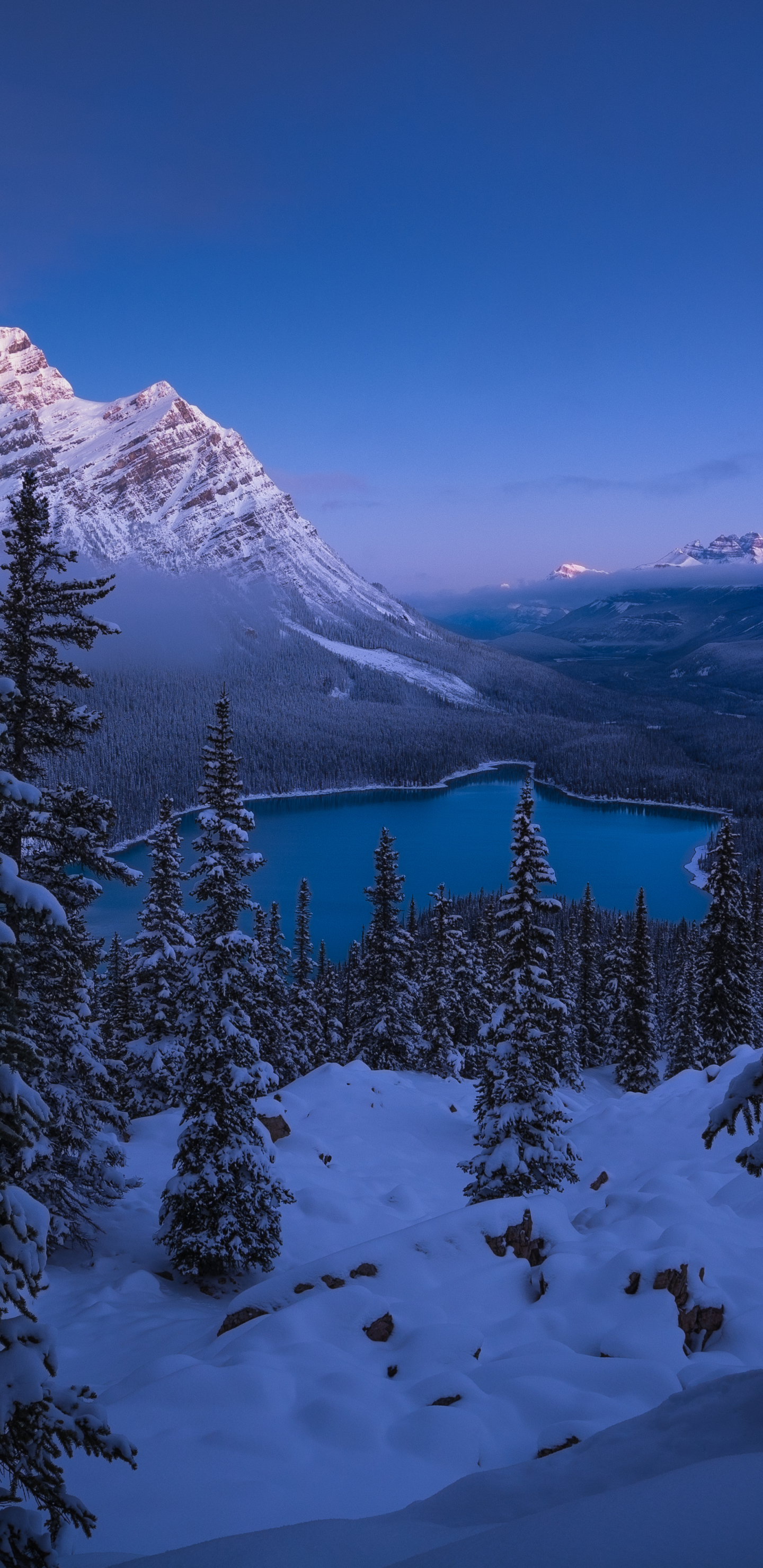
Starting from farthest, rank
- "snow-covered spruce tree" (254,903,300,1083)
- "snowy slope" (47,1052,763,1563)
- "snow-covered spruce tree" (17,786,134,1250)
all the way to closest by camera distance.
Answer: "snow-covered spruce tree" (254,903,300,1083) < "snow-covered spruce tree" (17,786,134,1250) < "snowy slope" (47,1052,763,1563)

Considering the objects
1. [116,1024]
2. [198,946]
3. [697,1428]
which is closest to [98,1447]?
[697,1428]

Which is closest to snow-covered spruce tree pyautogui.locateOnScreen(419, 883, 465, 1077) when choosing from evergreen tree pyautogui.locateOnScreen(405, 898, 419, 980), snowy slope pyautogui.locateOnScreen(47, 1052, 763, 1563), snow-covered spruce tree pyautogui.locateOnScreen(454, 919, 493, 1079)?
snow-covered spruce tree pyautogui.locateOnScreen(454, 919, 493, 1079)

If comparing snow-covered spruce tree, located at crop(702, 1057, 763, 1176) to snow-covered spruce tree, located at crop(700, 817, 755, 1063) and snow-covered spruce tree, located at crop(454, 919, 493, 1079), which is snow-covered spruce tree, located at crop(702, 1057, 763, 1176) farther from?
snow-covered spruce tree, located at crop(454, 919, 493, 1079)

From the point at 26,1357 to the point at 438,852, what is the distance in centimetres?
13489

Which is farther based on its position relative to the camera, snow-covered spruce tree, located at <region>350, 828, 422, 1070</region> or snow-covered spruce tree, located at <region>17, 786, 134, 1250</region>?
snow-covered spruce tree, located at <region>350, 828, 422, 1070</region>

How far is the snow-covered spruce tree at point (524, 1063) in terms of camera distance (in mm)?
16734

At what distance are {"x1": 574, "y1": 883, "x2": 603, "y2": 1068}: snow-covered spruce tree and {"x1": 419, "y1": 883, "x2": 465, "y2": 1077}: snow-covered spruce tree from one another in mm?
14235

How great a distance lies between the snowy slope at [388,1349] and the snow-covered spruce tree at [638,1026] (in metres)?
19.8

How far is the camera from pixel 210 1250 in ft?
43.8

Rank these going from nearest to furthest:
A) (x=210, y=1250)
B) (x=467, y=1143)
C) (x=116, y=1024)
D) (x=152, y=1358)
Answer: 1. (x=152, y=1358)
2. (x=210, y=1250)
3. (x=467, y=1143)
4. (x=116, y=1024)

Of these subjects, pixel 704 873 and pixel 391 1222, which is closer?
pixel 391 1222

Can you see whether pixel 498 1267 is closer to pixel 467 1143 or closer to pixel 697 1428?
pixel 697 1428

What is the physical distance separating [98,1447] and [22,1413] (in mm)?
530

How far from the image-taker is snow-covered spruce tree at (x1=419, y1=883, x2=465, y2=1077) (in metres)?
35.2
